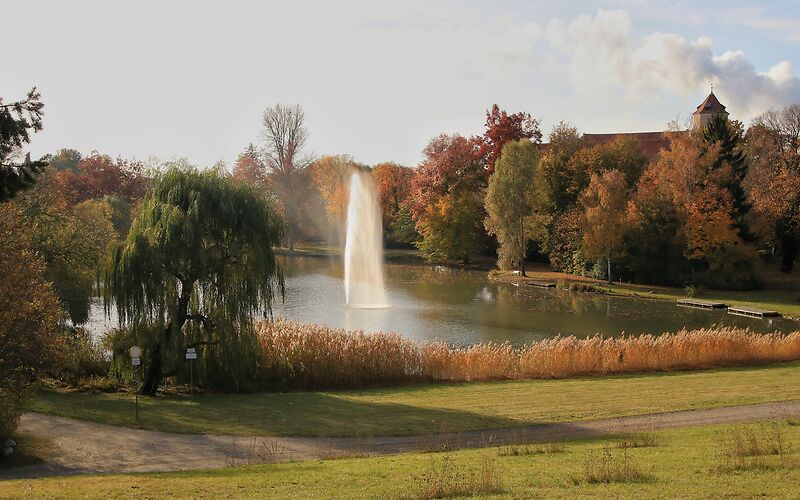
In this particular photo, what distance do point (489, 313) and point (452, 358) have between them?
57.3 ft

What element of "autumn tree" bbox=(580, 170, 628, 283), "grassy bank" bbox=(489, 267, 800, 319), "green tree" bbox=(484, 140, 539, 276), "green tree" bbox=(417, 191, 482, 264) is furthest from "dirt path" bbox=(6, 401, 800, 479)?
"green tree" bbox=(417, 191, 482, 264)

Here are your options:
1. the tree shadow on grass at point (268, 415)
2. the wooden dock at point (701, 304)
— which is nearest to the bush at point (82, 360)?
the tree shadow on grass at point (268, 415)

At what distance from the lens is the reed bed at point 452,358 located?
23.1m

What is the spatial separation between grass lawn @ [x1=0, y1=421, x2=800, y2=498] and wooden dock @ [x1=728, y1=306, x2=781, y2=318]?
30.7 metres

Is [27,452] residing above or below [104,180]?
below

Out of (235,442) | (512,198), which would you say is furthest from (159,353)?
(512,198)

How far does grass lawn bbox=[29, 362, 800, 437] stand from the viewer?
677 inches

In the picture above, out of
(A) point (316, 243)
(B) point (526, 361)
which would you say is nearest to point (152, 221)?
(B) point (526, 361)

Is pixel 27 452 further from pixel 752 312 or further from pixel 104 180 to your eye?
pixel 104 180

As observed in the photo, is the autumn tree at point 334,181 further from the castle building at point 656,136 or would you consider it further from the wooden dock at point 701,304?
the wooden dock at point 701,304

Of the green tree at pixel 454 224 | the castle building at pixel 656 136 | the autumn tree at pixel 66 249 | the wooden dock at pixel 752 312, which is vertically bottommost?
the wooden dock at pixel 752 312

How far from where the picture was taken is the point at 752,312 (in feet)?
138

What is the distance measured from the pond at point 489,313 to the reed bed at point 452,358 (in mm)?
2850

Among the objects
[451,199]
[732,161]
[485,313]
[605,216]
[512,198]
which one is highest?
[732,161]
